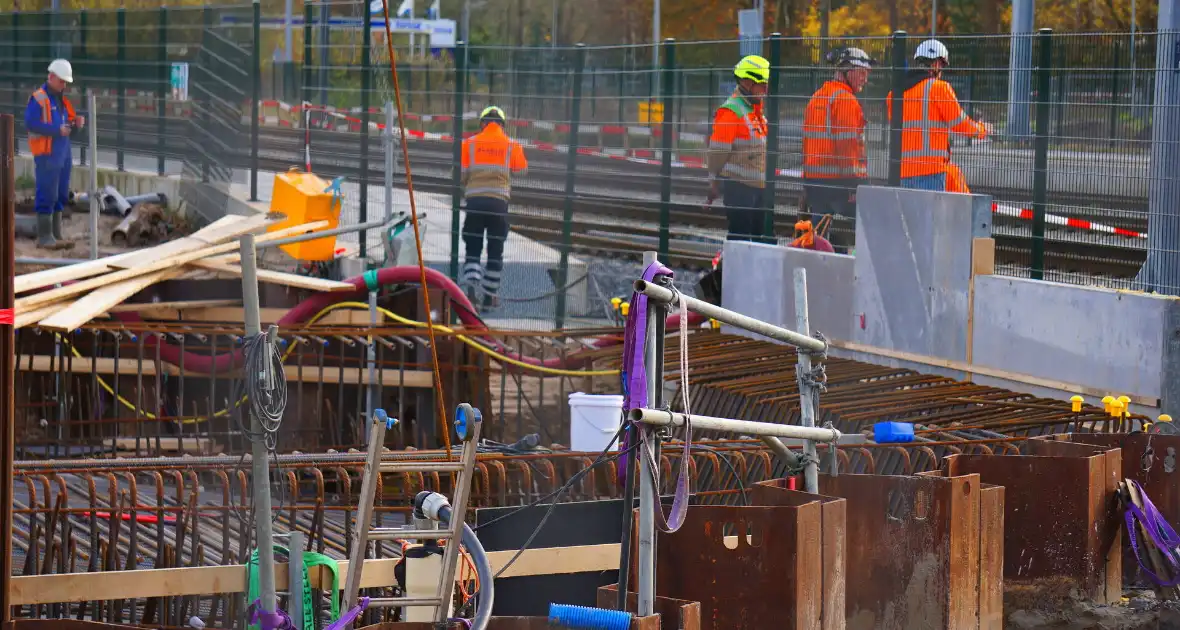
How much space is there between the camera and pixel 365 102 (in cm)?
1964

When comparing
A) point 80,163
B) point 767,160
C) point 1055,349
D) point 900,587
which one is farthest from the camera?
point 80,163

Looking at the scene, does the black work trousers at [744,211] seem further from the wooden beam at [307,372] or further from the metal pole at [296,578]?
the metal pole at [296,578]

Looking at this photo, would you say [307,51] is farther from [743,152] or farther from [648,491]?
[648,491]

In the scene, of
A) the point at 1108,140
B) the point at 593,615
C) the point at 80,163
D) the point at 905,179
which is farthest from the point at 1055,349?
the point at 80,163

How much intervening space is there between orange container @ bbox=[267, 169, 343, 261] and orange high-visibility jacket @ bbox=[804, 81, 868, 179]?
220 inches

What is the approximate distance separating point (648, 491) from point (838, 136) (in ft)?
31.1

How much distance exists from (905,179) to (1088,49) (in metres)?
2.17

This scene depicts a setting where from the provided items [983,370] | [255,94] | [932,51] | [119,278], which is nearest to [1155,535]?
[983,370]

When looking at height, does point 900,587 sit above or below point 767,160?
below

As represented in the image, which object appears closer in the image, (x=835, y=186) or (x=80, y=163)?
(x=835, y=186)

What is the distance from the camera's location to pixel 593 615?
5645mm

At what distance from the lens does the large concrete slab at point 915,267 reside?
41.3ft

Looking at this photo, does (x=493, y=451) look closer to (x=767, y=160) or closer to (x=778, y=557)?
(x=778, y=557)

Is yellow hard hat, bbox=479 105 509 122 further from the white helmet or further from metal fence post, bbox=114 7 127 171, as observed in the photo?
metal fence post, bbox=114 7 127 171
